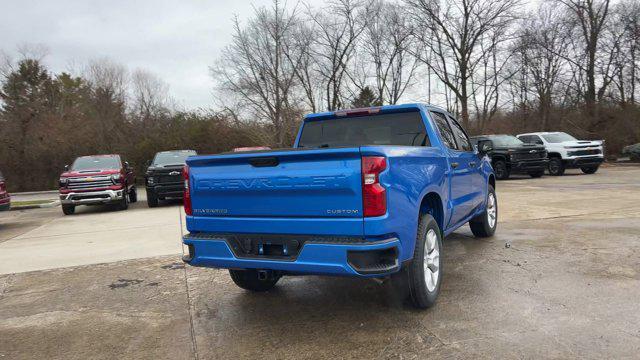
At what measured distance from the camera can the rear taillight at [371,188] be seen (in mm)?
3293

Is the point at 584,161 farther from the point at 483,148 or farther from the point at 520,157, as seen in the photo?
the point at 483,148

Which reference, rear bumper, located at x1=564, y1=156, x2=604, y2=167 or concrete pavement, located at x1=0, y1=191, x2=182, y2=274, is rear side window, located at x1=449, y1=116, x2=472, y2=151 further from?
rear bumper, located at x1=564, y1=156, x2=604, y2=167

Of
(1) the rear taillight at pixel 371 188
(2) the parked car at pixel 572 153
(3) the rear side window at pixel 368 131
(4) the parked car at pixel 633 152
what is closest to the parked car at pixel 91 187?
(3) the rear side window at pixel 368 131

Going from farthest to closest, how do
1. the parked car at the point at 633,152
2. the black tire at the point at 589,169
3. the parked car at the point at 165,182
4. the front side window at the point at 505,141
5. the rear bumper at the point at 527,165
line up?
the parked car at the point at 633,152 → the black tire at the point at 589,169 → the front side window at the point at 505,141 → the rear bumper at the point at 527,165 → the parked car at the point at 165,182

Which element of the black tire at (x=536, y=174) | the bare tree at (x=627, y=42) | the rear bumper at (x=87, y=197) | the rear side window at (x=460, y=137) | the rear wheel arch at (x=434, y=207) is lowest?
the black tire at (x=536, y=174)

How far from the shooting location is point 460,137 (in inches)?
239

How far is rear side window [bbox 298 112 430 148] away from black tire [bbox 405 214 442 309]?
3.77ft

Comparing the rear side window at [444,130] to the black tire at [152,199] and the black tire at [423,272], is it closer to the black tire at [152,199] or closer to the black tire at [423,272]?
the black tire at [423,272]

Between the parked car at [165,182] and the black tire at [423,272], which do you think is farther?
the parked car at [165,182]

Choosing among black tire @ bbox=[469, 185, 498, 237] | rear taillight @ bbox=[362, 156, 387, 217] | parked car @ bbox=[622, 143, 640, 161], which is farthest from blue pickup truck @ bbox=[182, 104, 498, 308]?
parked car @ bbox=[622, 143, 640, 161]

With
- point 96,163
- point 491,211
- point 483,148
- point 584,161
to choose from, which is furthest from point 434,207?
point 584,161

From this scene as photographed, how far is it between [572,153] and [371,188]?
18.3 metres

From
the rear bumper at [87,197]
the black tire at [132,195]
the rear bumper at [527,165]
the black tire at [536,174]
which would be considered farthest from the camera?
the black tire at [536,174]

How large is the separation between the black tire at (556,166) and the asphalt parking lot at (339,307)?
41.7 ft
